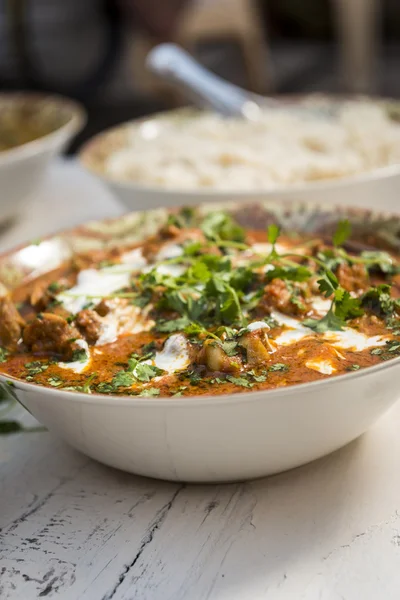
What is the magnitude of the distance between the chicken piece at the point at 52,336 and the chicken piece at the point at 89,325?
2cm

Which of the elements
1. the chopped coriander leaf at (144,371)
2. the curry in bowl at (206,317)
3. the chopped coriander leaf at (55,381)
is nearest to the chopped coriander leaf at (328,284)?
the curry in bowl at (206,317)

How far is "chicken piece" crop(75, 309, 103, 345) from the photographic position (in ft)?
4.35

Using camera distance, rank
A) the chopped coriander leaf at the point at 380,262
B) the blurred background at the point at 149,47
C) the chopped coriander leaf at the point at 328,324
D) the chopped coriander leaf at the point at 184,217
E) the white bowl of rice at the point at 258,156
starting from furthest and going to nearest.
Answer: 1. the blurred background at the point at 149,47
2. the white bowl of rice at the point at 258,156
3. the chopped coriander leaf at the point at 184,217
4. the chopped coriander leaf at the point at 380,262
5. the chopped coriander leaf at the point at 328,324

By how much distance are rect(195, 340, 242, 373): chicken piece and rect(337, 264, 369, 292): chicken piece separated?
0.31 meters

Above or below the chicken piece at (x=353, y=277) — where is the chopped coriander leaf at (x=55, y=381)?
above

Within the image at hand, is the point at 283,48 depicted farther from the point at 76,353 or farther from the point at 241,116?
the point at 76,353

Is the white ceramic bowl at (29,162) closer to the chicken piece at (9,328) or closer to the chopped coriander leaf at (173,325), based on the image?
the chicken piece at (9,328)

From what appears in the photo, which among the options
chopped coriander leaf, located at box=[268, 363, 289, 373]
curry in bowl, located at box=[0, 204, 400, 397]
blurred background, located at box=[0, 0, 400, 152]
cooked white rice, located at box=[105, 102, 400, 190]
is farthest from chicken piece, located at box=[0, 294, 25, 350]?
blurred background, located at box=[0, 0, 400, 152]

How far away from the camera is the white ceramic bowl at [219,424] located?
1031 millimetres

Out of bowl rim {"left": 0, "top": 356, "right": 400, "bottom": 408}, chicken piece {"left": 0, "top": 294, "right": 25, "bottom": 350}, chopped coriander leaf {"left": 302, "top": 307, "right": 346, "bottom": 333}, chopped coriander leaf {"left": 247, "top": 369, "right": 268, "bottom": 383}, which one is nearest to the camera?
bowl rim {"left": 0, "top": 356, "right": 400, "bottom": 408}

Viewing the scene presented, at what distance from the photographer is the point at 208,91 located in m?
2.60

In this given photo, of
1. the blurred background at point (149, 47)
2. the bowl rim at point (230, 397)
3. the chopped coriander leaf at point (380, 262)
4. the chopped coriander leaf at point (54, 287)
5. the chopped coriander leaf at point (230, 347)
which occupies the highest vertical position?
the bowl rim at point (230, 397)

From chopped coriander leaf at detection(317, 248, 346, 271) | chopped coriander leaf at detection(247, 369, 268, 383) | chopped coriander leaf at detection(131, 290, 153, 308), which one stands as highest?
chopped coriander leaf at detection(247, 369, 268, 383)

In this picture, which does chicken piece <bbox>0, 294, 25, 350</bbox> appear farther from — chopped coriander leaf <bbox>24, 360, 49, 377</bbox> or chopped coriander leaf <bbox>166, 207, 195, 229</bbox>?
chopped coriander leaf <bbox>166, 207, 195, 229</bbox>
